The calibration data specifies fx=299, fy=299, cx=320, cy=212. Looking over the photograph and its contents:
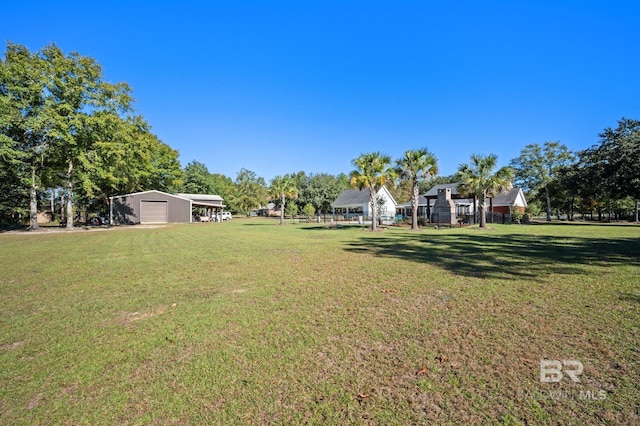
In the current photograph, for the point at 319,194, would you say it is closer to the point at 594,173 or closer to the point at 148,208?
the point at 148,208

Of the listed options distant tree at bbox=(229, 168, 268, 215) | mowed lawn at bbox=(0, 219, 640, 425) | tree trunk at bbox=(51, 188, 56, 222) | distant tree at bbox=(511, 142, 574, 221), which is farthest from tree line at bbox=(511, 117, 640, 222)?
tree trunk at bbox=(51, 188, 56, 222)

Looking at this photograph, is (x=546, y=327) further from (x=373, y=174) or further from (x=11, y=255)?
(x=373, y=174)

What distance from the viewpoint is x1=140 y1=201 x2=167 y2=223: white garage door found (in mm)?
40125

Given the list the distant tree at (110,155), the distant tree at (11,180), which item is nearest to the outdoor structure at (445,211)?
the distant tree at (110,155)

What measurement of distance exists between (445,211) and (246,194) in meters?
63.2

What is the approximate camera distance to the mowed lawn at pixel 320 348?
8.67 ft

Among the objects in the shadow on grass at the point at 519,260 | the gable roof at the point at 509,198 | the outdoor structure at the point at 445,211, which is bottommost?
the shadow on grass at the point at 519,260

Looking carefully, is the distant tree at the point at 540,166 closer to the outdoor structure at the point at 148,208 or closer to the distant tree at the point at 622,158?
the distant tree at the point at 622,158

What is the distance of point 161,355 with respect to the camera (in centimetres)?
365

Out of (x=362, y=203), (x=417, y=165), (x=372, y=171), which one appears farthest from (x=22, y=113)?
(x=362, y=203)

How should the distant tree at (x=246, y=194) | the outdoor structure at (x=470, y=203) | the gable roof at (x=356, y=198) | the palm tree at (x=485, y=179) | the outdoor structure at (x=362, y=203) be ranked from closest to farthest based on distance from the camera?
the palm tree at (x=485, y=179) → the outdoor structure at (x=470, y=203) → the outdoor structure at (x=362, y=203) → the gable roof at (x=356, y=198) → the distant tree at (x=246, y=194)

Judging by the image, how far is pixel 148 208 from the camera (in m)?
40.4

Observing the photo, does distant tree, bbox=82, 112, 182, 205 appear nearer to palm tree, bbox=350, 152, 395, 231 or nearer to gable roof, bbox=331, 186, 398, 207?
palm tree, bbox=350, 152, 395, 231

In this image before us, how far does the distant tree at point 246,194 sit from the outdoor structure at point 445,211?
5446 centimetres
